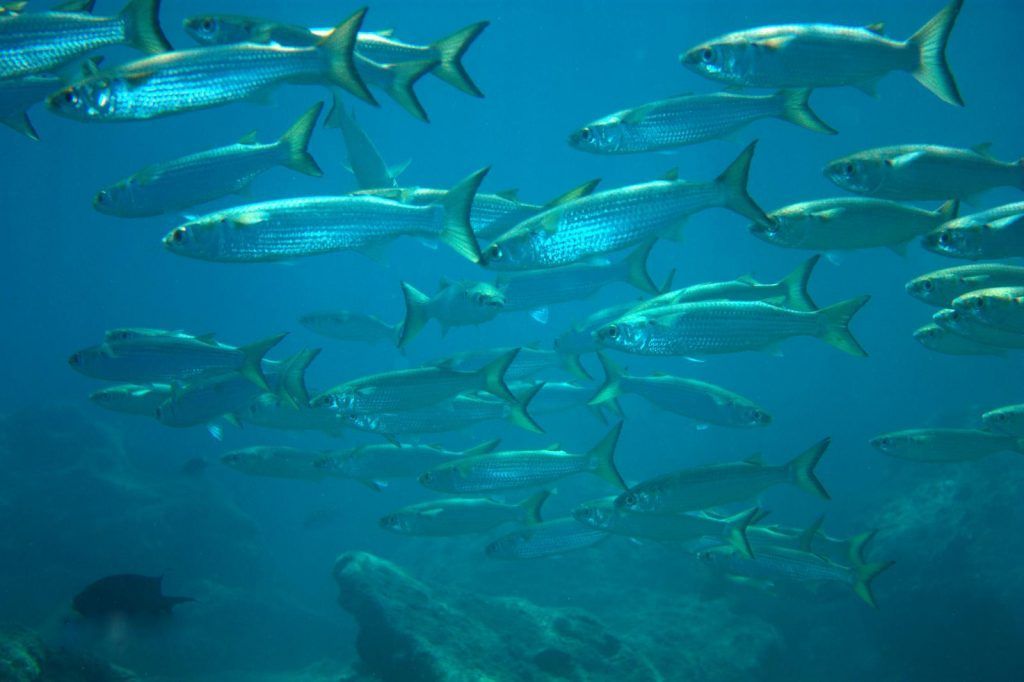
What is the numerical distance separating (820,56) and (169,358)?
20.2 ft

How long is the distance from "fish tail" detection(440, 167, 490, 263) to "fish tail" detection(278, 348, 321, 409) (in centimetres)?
198

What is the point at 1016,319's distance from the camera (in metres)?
3.63

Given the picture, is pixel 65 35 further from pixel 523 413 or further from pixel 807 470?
pixel 807 470

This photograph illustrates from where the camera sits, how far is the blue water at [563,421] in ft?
33.3

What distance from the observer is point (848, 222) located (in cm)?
440

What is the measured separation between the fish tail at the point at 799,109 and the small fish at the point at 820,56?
314 millimetres

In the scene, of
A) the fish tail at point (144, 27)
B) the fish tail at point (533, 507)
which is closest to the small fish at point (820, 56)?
the fish tail at point (144, 27)

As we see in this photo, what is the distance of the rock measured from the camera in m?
6.84

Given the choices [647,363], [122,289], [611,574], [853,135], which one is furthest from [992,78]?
[122,289]

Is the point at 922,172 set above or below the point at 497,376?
above

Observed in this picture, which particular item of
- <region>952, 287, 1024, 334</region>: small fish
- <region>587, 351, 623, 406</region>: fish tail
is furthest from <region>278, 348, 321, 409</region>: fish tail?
<region>952, 287, 1024, 334</region>: small fish

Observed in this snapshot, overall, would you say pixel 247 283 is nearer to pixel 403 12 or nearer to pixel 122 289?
pixel 122 289

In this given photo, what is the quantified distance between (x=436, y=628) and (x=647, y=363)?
36577mm

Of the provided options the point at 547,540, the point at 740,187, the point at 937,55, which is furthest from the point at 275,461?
the point at 937,55
